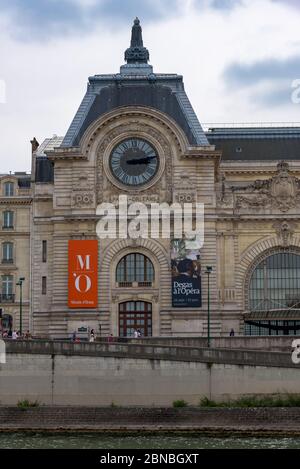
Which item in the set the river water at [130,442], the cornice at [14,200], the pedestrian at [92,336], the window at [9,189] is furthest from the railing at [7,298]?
the river water at [130,442]

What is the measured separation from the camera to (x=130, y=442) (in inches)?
2007

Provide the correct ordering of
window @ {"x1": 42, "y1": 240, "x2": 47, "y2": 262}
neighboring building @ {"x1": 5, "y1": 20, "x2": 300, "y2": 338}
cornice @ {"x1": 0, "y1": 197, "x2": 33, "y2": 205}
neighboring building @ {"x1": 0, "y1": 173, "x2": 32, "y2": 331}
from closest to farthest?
neighboring building @ {"x1": 5, "y1": 20, "x2": 300, "y2": 338}
window @ {"x1": 42, "y1": 240, "x2": 47, "y2": 262}
neighboring building @ {"x1": 0, "y1": 173, "x2": 32, "y2": 331}
cornice @ {"x1": 0, "y1": 197, "x2": 33, "y2": 205}

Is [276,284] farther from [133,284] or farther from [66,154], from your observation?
[66,154]

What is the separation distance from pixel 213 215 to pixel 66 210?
955cm

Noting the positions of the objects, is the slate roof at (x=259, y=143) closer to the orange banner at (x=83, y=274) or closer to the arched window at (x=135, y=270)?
the arched window at (x=135, y=270)

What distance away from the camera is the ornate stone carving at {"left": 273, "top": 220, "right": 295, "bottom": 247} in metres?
77.7

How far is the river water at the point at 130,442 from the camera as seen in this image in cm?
4891

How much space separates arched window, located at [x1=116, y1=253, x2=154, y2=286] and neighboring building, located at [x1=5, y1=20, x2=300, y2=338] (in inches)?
2.6

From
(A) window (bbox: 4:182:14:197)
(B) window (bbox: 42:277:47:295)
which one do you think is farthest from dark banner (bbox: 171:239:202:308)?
(A) window (bbox: 4:182:14:197)

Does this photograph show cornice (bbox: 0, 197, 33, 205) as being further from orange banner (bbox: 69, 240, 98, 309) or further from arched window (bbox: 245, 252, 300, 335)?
arched window (bbox: 245, 252, 300, 335)

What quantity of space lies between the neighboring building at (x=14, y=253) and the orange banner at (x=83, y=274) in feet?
22.5
